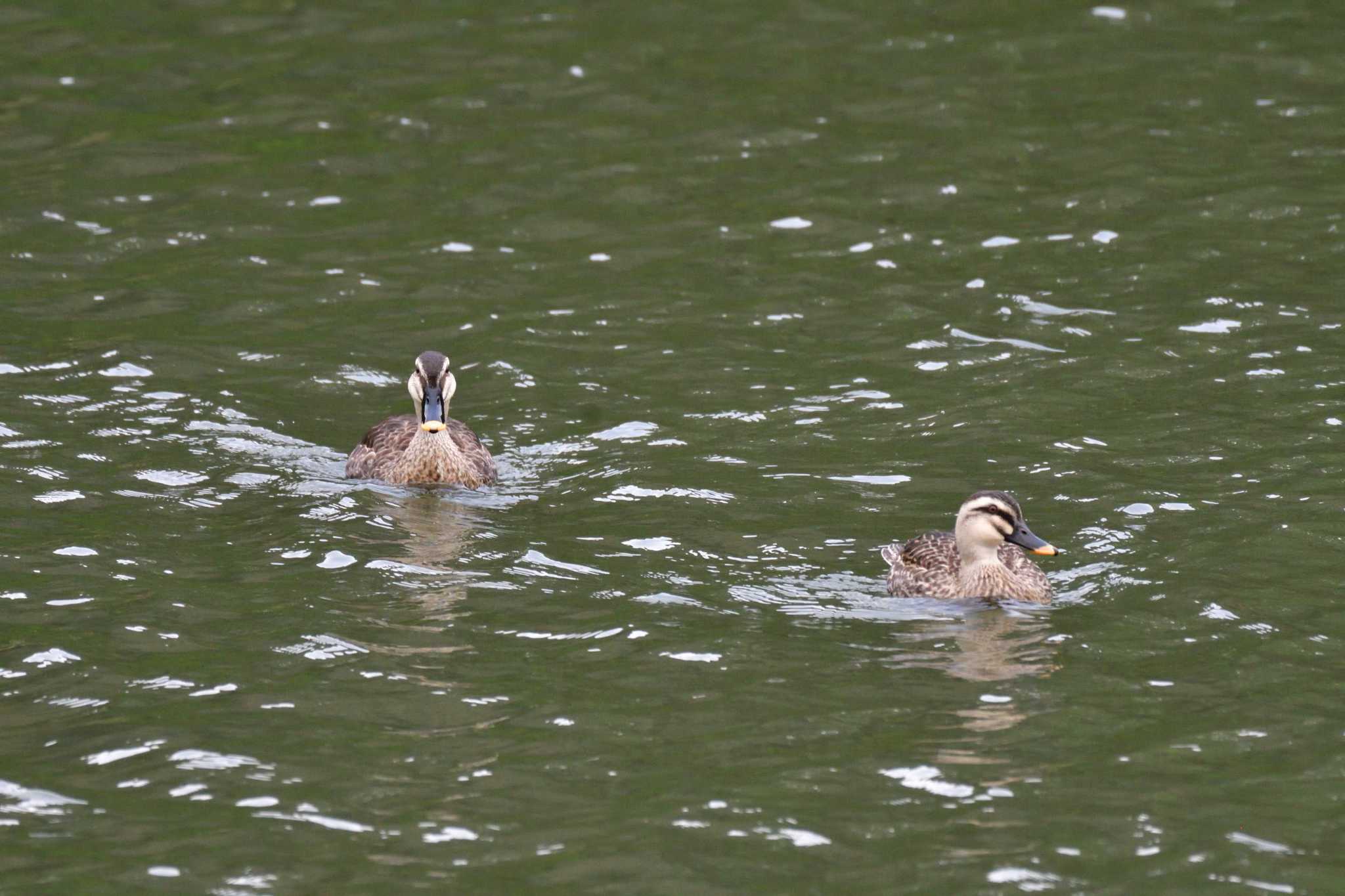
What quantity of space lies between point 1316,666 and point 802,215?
11.4 metres

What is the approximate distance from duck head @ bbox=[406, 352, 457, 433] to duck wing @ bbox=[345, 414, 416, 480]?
283 mm

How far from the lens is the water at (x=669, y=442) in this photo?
1169cm

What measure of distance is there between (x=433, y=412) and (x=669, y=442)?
7.32 feet

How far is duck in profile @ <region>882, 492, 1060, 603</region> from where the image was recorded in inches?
586

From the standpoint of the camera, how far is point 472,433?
18.6m

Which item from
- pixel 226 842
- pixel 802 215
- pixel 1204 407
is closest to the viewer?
pixel 226 842

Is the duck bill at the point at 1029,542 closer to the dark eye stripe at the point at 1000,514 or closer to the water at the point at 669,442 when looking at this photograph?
the dark eye stripe at the point at 1000,514

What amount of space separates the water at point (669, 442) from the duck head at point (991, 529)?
1.90 ft

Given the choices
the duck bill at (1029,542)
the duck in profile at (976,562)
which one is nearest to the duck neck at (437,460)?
the duck in profile at (976,562)

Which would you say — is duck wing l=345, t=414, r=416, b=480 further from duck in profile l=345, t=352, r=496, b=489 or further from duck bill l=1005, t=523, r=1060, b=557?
duck bill l=1005, t=523, r=1060, b=557

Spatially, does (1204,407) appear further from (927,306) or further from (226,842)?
(226,842)

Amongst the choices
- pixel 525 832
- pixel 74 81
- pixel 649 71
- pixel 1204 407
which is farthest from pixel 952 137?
pixel 525 832

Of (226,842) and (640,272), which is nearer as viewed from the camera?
(226,842)

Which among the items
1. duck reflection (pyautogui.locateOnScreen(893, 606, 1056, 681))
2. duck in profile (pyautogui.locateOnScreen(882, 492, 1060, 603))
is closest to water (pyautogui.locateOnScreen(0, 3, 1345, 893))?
duck reflection (pyautogui.locateOnScreen(893, 606, 1056, 681))
